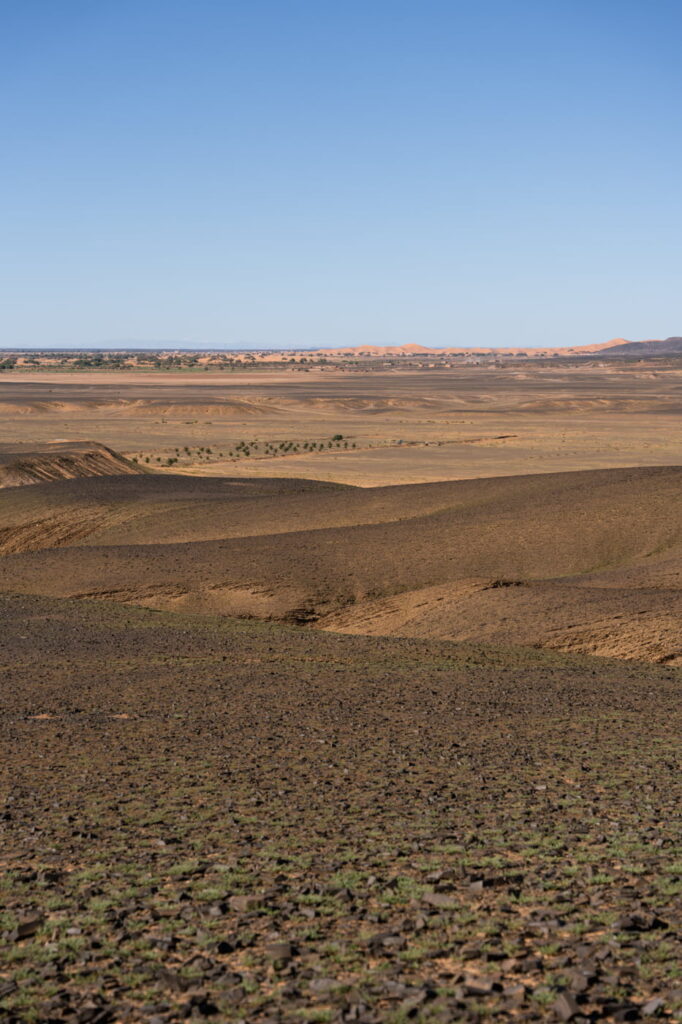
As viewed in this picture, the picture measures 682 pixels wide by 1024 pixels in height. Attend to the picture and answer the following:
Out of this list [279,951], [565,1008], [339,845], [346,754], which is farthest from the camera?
[346,754]

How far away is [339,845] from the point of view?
36.5 ft

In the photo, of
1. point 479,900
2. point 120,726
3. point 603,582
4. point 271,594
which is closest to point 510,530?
point 603,582

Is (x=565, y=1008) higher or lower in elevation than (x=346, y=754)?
higher

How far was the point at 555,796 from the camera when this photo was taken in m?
12.7

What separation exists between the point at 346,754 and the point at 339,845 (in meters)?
3.42

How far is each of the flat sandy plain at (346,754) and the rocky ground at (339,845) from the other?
0.04 meters

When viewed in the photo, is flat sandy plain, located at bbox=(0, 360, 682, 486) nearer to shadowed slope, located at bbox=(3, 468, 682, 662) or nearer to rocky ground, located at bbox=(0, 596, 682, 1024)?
shadowed slope, located at bbox=(3, 468, 682, 662)

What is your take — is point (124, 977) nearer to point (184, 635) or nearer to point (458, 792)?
point (458, 792)

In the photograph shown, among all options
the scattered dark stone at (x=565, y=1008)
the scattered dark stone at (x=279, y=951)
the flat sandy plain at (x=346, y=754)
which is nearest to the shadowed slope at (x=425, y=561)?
the flat sandy plain at (x=346, y=754)

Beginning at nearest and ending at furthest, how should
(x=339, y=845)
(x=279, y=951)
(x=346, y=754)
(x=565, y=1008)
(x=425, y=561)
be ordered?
(x=565, y=1008)
(x=279, y=951)
(x=339, y=845)
(x=346, y=754)
(x=425, y=561)

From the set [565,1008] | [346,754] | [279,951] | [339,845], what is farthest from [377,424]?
[565,1008]

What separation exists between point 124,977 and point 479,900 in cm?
308

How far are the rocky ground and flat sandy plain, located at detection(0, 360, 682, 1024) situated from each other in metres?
0.04

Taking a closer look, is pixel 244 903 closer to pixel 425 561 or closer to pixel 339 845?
pixel 339 845
